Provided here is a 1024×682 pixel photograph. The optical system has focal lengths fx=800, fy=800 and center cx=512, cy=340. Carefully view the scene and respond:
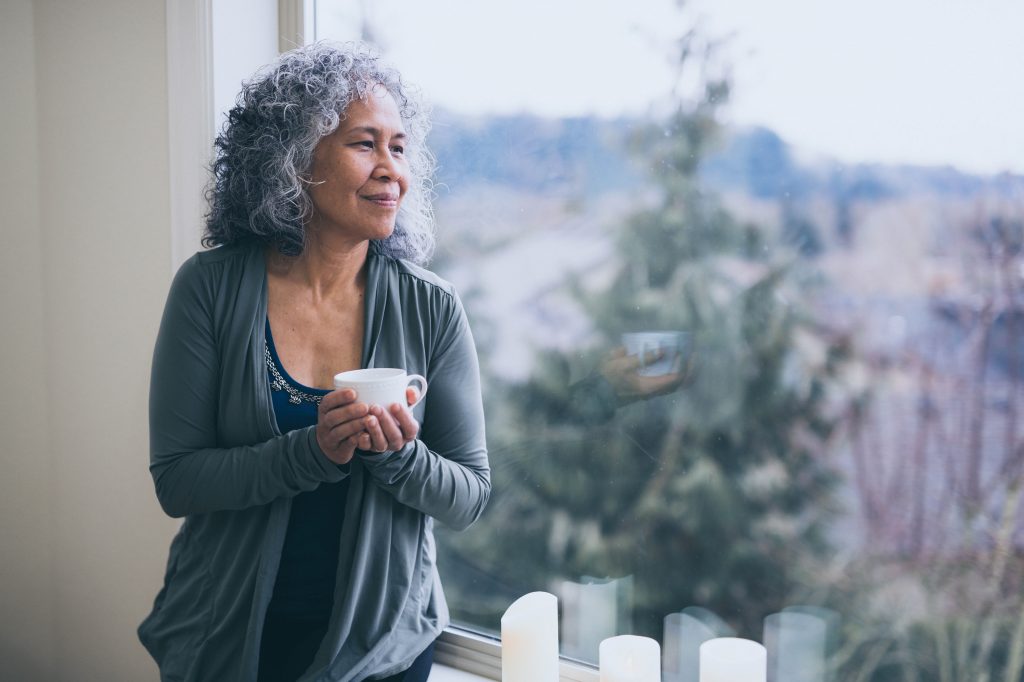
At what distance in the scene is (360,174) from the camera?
1.29 meters

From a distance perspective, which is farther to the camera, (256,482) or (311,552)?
(311,552)

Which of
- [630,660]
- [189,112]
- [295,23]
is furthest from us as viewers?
[295,23]

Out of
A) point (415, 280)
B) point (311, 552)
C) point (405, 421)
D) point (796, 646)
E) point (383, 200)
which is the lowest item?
point (796, 646)

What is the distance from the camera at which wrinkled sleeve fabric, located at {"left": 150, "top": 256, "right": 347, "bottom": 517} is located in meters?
1.21

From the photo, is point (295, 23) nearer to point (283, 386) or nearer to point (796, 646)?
point (283, 386)

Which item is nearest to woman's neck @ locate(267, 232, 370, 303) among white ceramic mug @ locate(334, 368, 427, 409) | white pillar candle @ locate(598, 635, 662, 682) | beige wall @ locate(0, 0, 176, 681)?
white ceramic mug @ locate(334, 368, 427, 409)

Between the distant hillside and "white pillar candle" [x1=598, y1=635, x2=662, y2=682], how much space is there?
756 mm

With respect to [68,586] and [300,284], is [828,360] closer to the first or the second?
[300,284]

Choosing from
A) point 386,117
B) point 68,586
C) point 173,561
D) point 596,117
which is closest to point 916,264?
point 596,117

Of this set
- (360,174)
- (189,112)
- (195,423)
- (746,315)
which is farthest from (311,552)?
(189,112)

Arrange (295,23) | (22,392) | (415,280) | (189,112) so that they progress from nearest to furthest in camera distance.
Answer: (415,280)
(189,112)
(295,23)
(22,392)

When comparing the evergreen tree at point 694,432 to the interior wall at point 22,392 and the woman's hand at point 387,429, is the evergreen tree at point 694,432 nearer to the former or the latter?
the woman's hand at point 387,429

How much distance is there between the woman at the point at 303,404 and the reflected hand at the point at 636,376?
0.27 metres

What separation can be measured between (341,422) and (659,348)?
600 mm
